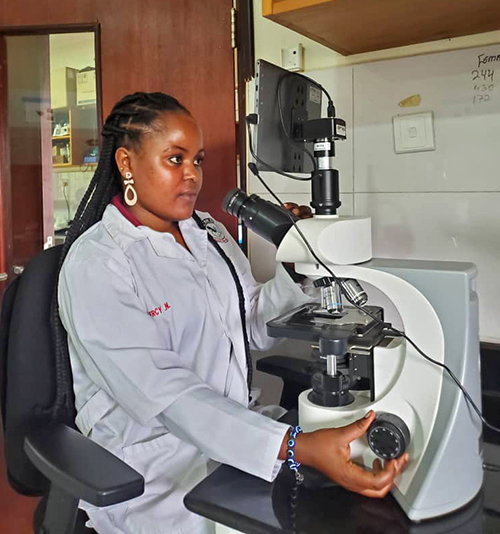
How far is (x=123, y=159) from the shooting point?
43.2 inches

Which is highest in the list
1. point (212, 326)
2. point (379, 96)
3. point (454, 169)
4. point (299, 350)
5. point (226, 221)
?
point (379, 96)

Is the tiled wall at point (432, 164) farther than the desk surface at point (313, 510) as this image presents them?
Yes

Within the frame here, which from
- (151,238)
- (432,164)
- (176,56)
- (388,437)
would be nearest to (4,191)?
(176,56)

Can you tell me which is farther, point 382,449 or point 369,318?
point 369,318

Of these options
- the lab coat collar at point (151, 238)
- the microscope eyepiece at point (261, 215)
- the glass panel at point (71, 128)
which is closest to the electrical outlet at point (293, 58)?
the lab coat collar at point (151, 238)

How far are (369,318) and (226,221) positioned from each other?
0.87m

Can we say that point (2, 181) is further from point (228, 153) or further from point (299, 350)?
point (299, 350)

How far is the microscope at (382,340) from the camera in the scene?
692 millimetres

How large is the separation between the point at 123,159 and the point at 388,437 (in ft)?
2.42

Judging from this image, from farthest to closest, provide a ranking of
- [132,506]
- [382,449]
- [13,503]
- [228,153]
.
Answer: [13,503], [228,153], [132,506], [382,449]

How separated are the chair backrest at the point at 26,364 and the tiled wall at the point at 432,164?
0.77 metres

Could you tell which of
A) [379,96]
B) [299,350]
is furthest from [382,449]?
[379,96]

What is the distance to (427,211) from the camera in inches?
50.3

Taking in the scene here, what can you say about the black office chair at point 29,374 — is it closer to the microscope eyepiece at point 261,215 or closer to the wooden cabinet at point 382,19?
the microscope eyepiece at point 261,215
